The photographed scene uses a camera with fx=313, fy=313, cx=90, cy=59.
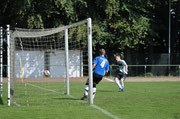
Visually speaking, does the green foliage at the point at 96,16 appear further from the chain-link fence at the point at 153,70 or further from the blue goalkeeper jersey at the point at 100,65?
the blue goalkeeper jersey at the point at 100,65

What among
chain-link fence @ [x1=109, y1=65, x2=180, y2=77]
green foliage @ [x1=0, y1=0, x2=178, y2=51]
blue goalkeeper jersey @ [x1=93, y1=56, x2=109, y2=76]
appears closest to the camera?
blue goalkeeper jersey @ [x1=93, y1=56, x2=109, y2=76]

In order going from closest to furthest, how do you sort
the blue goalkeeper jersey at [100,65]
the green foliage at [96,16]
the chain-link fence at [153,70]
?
the blue goalkeeper jersey at [100,65] → the green foliage at [96,16] → the chain-link fence at [153,70]

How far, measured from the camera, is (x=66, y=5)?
27.4m

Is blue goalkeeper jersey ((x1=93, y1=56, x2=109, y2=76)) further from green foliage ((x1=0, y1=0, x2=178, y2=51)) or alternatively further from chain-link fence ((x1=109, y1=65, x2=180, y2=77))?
chain-link fence ((x1=109, y1=65, x2=180, y2=77))

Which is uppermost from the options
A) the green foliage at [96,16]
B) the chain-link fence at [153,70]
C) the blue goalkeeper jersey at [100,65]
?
the green foliage at [96,16]

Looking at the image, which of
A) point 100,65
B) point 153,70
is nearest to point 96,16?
point 153,70

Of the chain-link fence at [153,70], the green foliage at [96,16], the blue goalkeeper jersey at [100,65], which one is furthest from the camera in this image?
the chain-link fence at [153,70]

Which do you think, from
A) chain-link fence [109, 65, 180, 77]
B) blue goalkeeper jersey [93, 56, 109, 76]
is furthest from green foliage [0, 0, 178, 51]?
blue goalkeeper jersey [93, 56, 109, 76]

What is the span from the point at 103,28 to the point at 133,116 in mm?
22533

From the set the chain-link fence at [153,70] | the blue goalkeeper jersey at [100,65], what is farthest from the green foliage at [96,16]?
the blue goalkeeper jersey at [100,65]

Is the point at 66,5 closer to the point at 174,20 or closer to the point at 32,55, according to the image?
the point at 32,55

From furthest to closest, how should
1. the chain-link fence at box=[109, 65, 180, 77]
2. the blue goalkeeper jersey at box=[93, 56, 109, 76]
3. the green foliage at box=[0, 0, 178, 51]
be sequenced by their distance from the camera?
1. the chain-link fence at box=[109, 65, 180, 77]
2. the green foliage at box=[0, 0, 178, 51]
3. the blue goalkeeper jersey at box=[93, 56, 109, 76]

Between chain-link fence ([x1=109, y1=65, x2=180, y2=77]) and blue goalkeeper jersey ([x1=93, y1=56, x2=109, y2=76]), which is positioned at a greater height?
blue goalkeeper jersey ([x1=93, y1=56, x2=109, y2=76])

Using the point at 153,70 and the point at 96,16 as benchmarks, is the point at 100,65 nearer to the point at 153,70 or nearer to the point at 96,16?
the point at 96,16
